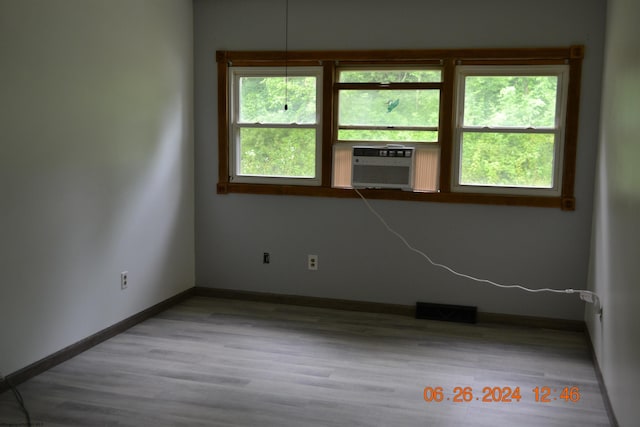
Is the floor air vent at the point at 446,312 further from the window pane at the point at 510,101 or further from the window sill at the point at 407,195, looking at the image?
the window pane at the point at 510,101

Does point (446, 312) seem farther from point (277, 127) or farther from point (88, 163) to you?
point (88, 163)

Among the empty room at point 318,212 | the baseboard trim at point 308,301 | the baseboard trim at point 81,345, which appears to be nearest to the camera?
the empty room at point 318,212

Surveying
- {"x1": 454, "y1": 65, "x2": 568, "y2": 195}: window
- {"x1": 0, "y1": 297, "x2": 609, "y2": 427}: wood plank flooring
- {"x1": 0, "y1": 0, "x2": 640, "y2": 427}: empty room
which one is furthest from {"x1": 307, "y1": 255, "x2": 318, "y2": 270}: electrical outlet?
{"x1": 454, "y1": 65, "x2": 568, "y2": 195}: window

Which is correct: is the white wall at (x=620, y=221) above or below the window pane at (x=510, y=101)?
below

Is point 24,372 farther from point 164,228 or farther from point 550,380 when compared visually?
point 550,380

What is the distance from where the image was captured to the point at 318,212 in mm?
4680

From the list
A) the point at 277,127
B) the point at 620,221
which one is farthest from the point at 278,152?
the point at 620,221

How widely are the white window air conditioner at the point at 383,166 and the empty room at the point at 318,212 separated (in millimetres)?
15

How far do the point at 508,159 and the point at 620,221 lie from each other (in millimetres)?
1386

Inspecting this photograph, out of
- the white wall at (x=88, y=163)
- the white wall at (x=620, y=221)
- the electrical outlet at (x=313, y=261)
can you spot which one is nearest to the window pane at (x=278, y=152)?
the white wall at (x=88, y=163)

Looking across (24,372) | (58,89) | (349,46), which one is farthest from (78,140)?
(349,46)

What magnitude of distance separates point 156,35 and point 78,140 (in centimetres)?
118

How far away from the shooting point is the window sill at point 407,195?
13.7 feet

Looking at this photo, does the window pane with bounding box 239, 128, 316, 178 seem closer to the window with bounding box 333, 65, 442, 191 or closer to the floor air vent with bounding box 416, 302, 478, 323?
the window with bounding box 333, 65, 442, 191
